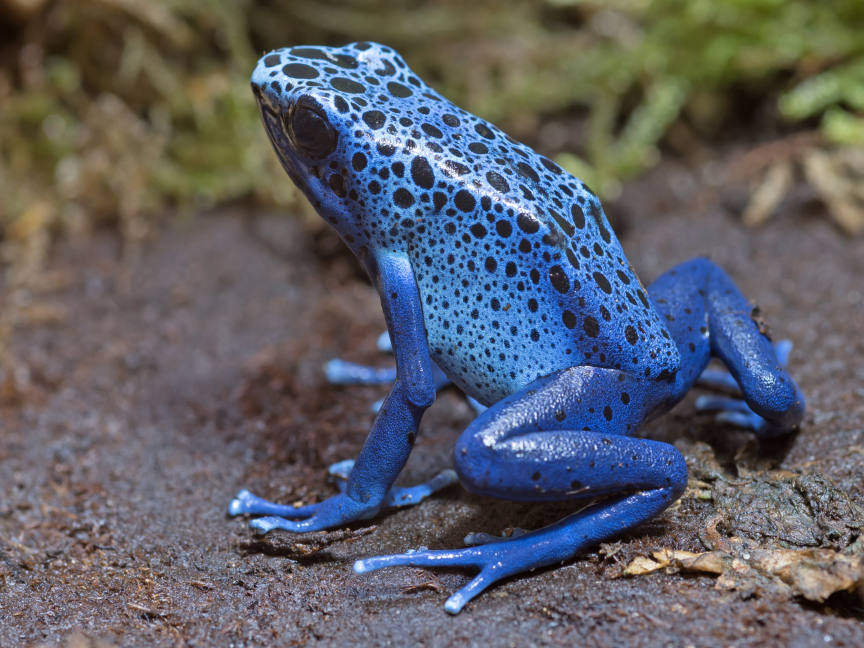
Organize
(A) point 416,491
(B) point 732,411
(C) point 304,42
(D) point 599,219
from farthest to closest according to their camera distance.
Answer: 1. (C) point 304,42
2. (B) point 732,411
3. (A) point 416,491
4. (D) point 599,219

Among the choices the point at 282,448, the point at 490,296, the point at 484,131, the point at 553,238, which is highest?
the point at 484,131

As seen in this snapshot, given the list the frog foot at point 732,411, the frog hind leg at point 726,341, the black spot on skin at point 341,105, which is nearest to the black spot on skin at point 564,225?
the frog hind leg at point 726,341

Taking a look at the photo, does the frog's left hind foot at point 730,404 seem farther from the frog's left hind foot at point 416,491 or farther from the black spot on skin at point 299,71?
the black spot on skin at point 299,71

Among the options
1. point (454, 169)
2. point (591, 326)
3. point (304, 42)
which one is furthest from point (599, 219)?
point (304, 42)

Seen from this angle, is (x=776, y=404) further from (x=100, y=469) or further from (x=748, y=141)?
(x=748, y=141)

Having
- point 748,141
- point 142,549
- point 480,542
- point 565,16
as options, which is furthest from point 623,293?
point 565,16

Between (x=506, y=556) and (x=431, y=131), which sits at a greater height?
(x=431, y=131)

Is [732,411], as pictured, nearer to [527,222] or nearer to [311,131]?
[527,222]

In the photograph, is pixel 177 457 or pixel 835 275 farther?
pixel 835 275
